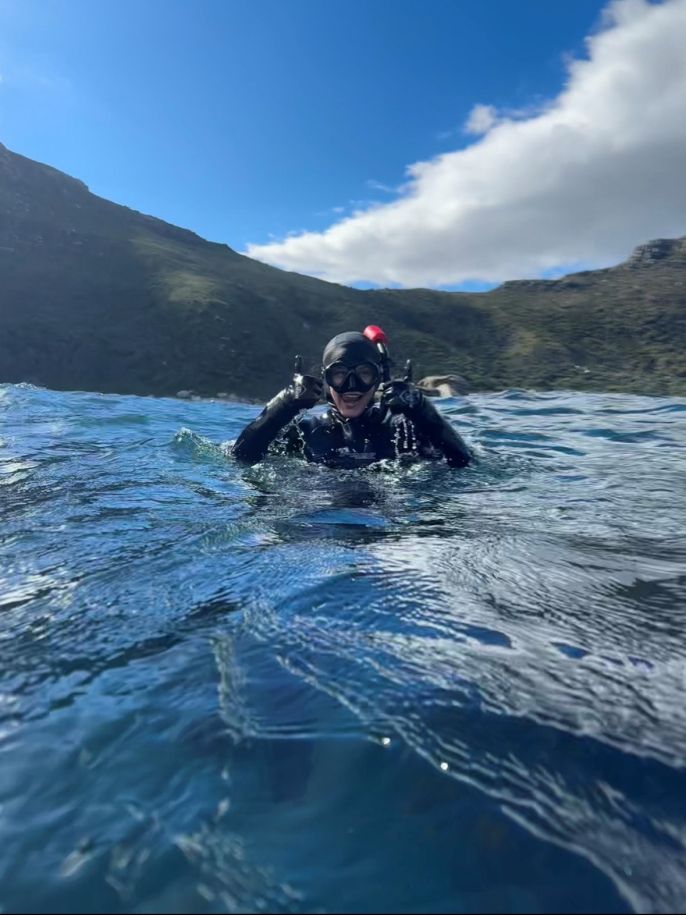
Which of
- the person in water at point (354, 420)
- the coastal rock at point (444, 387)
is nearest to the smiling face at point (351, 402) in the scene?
the person in water at point (354, 420)

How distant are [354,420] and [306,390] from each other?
2.07 feet

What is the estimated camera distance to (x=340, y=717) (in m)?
1.64

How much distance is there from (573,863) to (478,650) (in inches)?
32.6

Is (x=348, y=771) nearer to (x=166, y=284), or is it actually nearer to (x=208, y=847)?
(x=208, y=847)

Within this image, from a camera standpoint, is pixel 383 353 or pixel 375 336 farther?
pixel 375 336

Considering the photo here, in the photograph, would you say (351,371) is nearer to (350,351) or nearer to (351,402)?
(350,351)

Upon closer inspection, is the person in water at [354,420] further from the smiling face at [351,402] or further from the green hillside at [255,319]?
the green hillside at [255,319]

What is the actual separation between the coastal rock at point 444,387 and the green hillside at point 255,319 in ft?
7.80

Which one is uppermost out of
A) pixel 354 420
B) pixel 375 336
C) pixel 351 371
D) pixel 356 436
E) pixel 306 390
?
pixel 375 336

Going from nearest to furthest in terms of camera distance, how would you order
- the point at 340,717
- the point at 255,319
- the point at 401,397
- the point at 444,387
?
the point at 340,717 < the point at 401,397 < the point at 444,387 < the point at 255,319

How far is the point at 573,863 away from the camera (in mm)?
1194

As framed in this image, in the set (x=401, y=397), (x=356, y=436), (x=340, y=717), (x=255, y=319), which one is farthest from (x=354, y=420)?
(x=255, y=319)

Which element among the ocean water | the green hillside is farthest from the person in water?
the green hillside

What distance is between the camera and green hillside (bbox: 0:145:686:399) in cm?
2381
